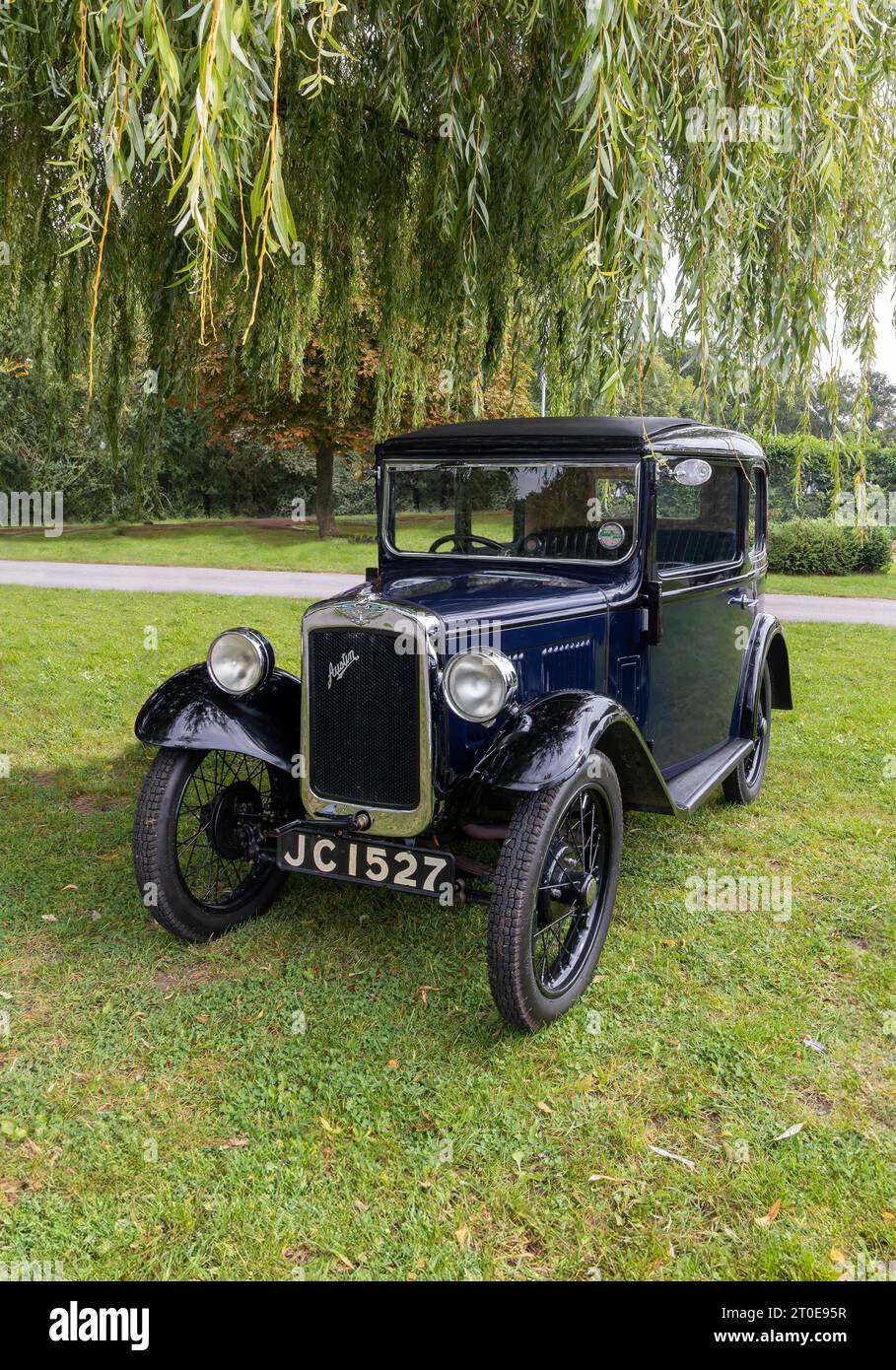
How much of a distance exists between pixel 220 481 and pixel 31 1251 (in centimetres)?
2870

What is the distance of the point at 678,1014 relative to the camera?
3.26m

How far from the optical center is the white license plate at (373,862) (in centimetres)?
310

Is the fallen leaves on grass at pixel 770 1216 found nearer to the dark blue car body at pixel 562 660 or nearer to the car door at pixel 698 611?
the dark blue car body at pixel 562 660

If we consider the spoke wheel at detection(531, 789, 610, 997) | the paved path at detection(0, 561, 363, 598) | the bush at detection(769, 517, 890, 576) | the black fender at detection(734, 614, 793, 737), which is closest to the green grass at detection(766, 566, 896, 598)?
the bush at detection(769, 517, 890, 576)

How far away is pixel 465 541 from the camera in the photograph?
4.48m

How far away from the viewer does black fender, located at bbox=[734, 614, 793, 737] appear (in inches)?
208

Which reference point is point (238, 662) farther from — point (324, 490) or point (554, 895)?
point (324, 490)

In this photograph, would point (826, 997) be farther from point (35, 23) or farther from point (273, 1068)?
point (35, 23)

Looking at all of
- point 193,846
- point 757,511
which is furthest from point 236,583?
point 193,846

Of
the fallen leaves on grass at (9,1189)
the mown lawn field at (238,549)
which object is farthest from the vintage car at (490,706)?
the mown lawn field at (238,549)

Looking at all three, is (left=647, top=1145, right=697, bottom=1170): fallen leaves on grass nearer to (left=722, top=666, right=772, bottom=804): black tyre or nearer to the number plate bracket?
the number plate bracket

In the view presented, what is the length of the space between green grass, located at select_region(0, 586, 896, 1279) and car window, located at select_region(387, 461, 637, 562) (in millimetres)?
1551

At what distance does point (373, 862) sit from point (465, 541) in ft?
6.05

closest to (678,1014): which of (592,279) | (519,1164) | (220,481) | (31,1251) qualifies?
(519,1164)
